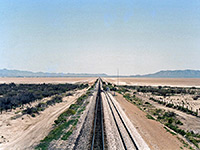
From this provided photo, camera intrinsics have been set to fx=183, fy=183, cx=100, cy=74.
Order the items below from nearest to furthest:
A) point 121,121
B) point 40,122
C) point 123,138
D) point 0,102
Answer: point 123,138 → point 121,121 → point 40,122 → point 0,102

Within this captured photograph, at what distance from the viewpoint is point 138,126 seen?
18.3m

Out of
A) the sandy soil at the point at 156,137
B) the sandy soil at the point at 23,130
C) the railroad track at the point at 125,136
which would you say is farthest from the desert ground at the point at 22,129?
the sandy soil at the point at 156,137

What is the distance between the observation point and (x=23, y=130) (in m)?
19.5

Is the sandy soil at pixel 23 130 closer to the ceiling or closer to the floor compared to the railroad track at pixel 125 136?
closer to the floor

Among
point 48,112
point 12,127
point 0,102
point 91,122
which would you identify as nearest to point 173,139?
point 91,122

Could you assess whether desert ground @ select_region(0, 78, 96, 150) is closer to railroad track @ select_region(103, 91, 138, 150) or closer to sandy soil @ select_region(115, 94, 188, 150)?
railroad track @ select_region(103, 91, 138, 150)

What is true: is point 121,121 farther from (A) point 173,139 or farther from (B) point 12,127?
(B) point 12,127

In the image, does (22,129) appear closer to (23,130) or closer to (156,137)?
(23,130)

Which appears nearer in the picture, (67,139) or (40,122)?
(67,139)

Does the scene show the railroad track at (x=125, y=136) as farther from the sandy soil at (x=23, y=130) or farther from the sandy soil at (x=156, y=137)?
the sandy soil at (x=23, y=130)

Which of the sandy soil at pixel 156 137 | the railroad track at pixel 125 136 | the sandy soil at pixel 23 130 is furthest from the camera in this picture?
the sandy soil at pixel 23 130

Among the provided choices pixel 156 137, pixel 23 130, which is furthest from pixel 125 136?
pixel 23 130

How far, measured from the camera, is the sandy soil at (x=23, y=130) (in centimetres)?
1543

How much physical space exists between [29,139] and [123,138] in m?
8.44
